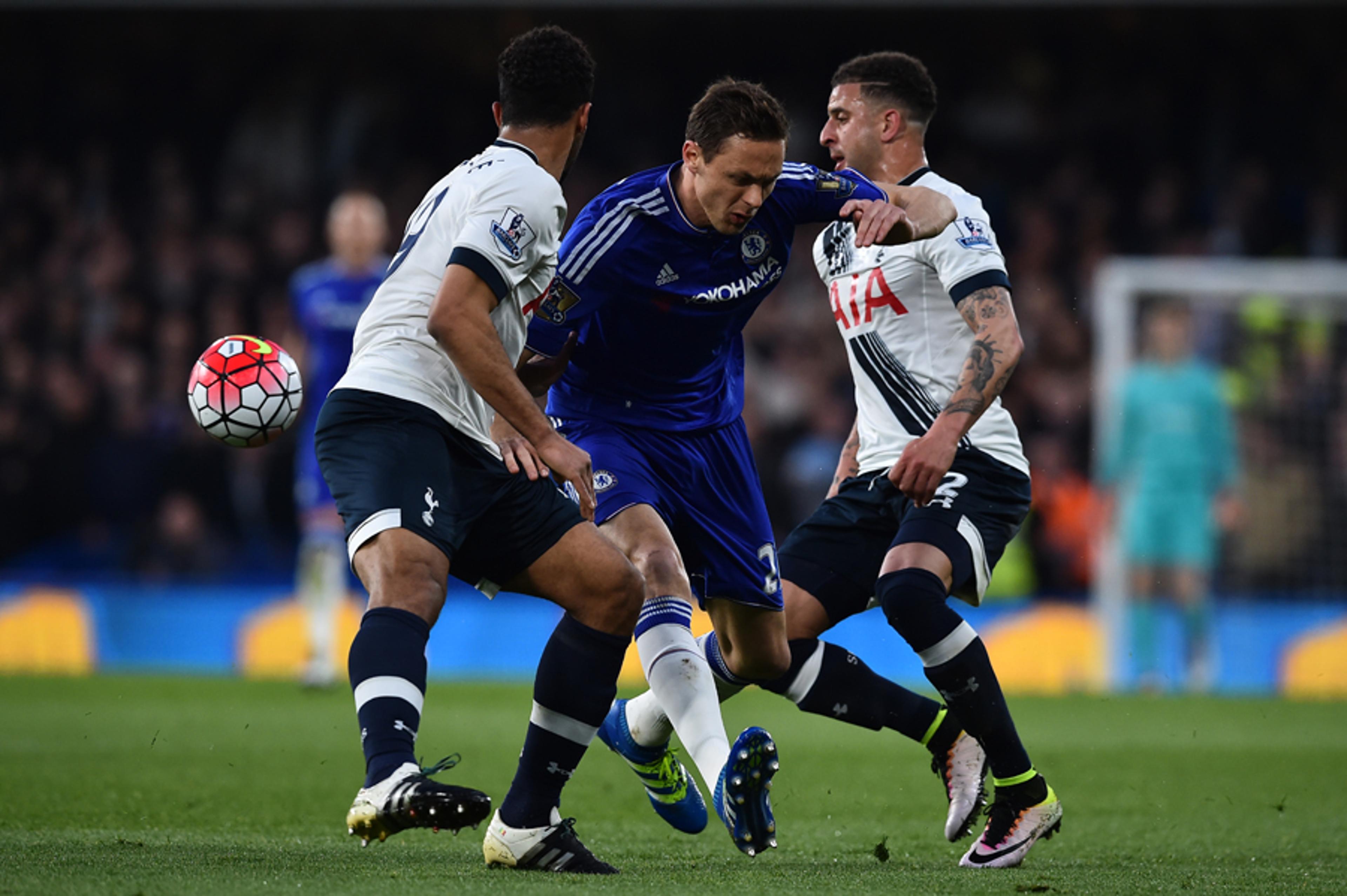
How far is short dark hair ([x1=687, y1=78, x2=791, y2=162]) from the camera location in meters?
4.46

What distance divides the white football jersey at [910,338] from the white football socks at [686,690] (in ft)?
3.15

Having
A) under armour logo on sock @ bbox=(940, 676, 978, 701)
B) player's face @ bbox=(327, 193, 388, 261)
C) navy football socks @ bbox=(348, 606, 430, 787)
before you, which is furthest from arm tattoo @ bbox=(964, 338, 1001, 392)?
player's face @ bbox=(327, 193, 388, 261)

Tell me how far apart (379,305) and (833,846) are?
6.46ft

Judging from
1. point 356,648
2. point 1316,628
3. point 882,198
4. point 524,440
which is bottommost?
point 1316,628

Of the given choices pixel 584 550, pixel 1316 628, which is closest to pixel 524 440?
pixel 584 550

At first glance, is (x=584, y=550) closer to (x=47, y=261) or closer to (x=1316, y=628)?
(x=1316, y=628)

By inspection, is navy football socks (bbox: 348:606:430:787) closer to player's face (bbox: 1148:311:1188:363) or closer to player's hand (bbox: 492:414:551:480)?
player's hand (bbox: 492:414:551:480)

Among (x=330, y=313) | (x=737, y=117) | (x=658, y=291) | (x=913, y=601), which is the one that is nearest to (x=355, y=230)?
(x=330, y=313)

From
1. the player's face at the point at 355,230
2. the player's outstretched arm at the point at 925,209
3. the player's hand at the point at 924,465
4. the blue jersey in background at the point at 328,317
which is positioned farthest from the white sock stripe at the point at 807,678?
the player's face at the point at 355,230

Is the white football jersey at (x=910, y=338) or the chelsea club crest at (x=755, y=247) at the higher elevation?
the chelsea club crest at (x=755, y=247)

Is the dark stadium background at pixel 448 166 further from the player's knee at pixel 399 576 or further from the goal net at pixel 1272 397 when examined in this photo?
the player's knee at pixel 399 576

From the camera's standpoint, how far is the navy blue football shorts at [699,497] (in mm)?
4793

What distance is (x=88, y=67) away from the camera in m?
17.2

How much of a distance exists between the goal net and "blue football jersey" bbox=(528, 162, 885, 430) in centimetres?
723
